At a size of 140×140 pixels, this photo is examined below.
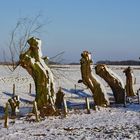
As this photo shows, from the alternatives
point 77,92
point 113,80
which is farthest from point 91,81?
point 77,92

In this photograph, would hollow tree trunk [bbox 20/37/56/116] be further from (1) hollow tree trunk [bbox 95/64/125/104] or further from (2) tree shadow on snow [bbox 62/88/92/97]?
(2) tree shadow on snow [bbox 62/88/92/97]

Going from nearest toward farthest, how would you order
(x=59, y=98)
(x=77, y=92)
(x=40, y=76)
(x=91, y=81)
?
1. (x=40, y=76)
2. (x=59, y=98)
3. (x=91, y=81)
4. (x=77, y=92)

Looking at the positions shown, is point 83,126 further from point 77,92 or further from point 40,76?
point 77,92

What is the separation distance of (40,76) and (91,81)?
5277 millimetres

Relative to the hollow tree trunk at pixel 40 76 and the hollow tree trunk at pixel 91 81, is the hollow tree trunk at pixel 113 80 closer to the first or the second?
the hollow tree trunk at pixel 91 81

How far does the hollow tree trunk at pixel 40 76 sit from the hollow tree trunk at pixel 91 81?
437cm

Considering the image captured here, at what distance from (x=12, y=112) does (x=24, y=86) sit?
18788mm

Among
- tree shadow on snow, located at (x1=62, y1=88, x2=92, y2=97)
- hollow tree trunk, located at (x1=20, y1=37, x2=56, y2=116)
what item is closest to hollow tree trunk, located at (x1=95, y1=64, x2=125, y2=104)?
hollow tree trunk, located at (x1=20, y1=37, x2=56, y2=116)

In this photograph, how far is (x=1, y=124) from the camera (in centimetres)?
2175

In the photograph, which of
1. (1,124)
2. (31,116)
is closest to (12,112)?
(31,116)

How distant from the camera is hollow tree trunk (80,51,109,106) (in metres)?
29.6

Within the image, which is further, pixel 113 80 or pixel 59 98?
pixel 113 80

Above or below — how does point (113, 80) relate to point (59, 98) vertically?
above

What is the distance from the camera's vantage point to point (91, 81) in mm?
29969
